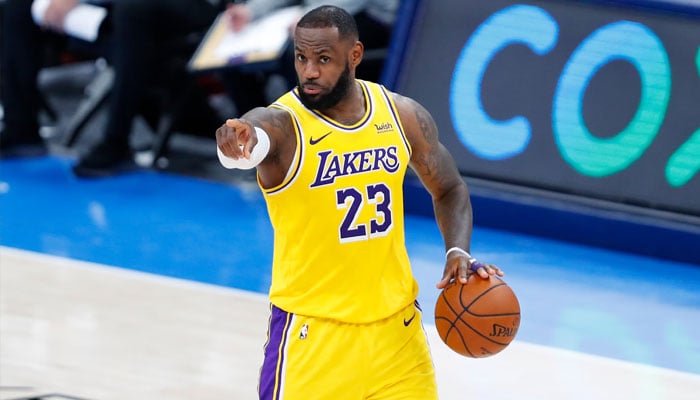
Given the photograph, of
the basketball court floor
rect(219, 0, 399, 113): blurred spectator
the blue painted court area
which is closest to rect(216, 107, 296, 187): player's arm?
the basketball court floor

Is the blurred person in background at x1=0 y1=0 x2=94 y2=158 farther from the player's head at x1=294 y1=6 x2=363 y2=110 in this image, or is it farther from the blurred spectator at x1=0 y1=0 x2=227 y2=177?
the player's head at x1=294 y1=6 x2=363 y2=110

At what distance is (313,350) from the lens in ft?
11.8

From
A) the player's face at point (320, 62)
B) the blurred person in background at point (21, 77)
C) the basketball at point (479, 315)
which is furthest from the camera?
the blurred person in background at point (21, 77)

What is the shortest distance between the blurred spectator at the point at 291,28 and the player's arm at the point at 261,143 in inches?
194

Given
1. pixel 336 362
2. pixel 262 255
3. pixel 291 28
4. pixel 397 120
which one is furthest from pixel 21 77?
pixel 336 362

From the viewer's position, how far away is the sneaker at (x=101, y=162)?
8.98m

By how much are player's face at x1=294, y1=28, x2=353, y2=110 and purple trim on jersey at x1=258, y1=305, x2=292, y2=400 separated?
67cm

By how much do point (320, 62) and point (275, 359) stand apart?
907 mm

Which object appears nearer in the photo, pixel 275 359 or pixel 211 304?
pixel 275 359

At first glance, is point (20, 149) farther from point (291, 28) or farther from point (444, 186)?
point (444, 186)

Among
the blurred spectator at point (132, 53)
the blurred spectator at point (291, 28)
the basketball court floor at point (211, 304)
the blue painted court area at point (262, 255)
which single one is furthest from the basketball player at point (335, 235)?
the blurred spectator at point (132, 53)

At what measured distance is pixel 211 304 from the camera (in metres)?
6.31

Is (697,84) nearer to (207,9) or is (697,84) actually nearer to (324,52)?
(207,9)

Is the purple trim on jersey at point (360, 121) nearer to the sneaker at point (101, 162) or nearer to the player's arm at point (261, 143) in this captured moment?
the player's arm at point (261, 143)
